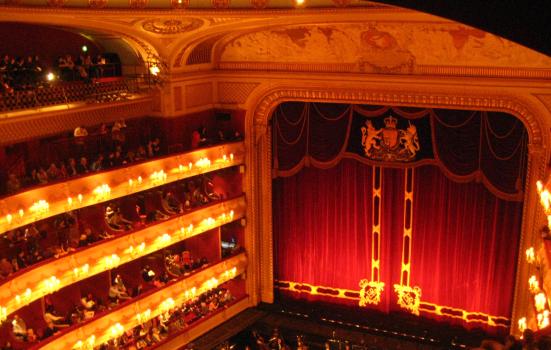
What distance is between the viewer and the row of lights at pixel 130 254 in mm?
12016

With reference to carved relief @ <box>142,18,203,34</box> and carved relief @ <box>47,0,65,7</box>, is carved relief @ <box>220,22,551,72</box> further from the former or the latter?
carved relief @ <box>47,0,65,7</box>

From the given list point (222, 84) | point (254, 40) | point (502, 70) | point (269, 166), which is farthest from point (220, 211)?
point (502, 70)

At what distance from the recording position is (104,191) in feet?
44.5

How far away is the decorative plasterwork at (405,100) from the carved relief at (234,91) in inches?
18.2

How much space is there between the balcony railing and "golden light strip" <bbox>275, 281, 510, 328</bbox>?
23.2 ft

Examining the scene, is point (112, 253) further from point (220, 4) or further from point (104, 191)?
point (220, 4)

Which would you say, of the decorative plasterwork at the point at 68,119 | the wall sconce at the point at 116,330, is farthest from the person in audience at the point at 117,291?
the decorative plasterwork at the point at 68,119

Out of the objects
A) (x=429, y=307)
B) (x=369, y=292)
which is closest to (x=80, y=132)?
(x=369, y=292)

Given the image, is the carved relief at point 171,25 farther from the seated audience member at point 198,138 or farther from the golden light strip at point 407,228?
the golden light strip at point 407,228

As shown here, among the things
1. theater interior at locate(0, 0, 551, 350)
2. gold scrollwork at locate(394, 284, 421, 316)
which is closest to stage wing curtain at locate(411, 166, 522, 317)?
theater interior at locate(0, 0, 551, 350)

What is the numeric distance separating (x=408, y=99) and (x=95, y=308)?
8992 mm

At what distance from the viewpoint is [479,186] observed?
50.4ft

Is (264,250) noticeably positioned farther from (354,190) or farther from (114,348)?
(114,348)

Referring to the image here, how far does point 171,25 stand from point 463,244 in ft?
29.8
